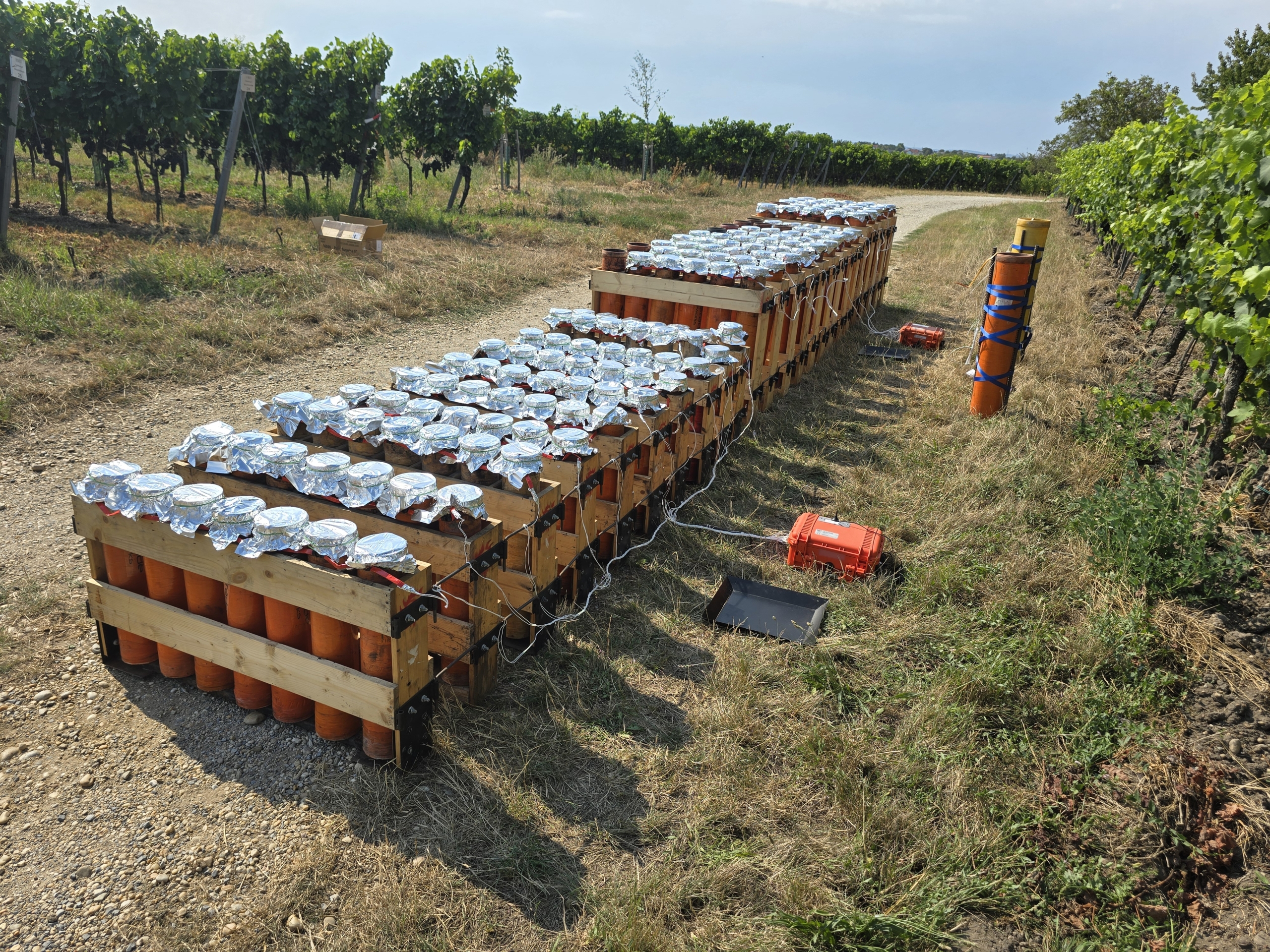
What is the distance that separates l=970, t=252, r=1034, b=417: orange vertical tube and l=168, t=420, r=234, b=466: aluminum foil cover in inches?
234

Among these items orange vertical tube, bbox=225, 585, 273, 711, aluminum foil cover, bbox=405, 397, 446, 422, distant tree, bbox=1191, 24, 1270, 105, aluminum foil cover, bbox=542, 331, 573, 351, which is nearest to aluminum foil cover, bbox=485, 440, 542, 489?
aluminum foil cover, bbox=405, 397, 446, 422

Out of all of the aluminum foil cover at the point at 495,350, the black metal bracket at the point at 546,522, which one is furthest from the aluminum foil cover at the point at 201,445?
the aluminum foil cover at the point at 495,350

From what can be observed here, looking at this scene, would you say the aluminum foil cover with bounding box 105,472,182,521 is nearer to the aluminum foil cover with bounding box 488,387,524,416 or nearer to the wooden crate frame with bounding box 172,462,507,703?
the wooden crate frame with bounding box 172,462,507,703

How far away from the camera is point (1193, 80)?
37.9 m

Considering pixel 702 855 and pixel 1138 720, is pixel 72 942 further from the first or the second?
pixel 1138 720

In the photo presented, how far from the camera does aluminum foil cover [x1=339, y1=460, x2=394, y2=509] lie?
10.9 ft

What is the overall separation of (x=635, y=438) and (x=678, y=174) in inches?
1098

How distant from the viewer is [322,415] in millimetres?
3924

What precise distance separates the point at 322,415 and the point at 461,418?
66cm

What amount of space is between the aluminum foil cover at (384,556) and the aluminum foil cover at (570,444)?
125cm

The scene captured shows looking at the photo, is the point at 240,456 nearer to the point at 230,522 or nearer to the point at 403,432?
the point at 230,522

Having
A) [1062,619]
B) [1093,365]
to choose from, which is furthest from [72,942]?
[1093,365]

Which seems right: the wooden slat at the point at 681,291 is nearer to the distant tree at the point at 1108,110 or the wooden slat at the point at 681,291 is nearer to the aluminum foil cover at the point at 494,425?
the aluminum foil cover at the point at 494,425

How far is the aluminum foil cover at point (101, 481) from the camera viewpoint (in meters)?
3.30
